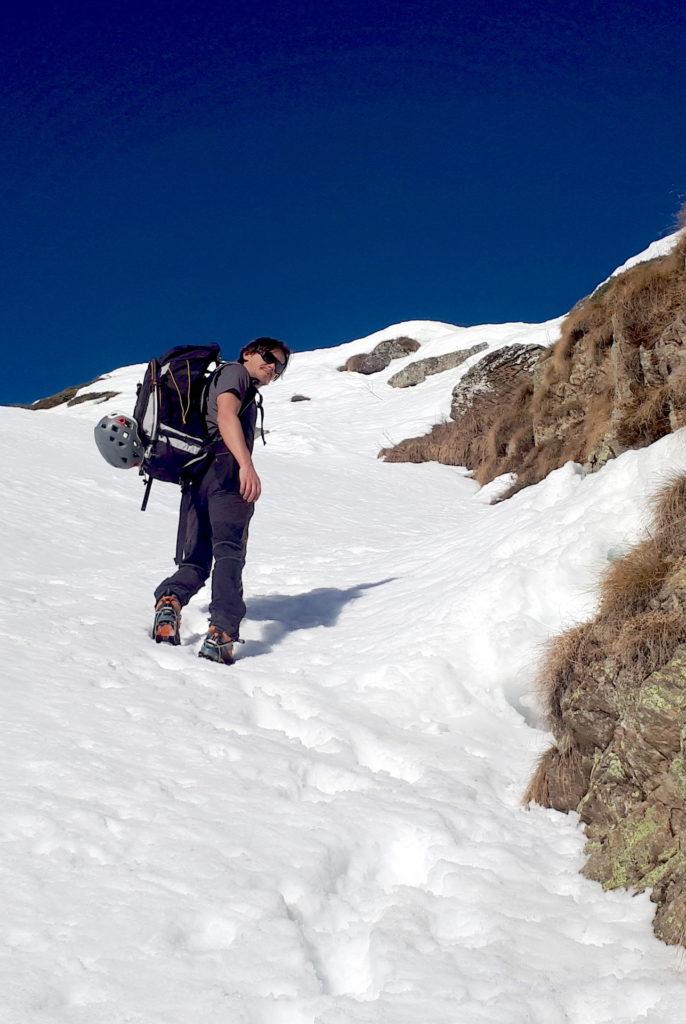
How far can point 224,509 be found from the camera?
5.24 m

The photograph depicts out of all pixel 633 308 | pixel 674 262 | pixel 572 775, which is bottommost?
pixel 572 775

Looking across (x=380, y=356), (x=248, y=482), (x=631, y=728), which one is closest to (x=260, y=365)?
(x=248, y=482)

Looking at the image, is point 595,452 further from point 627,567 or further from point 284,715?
point 284,715

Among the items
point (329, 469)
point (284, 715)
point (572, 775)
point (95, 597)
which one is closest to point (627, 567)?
point (572, 775)

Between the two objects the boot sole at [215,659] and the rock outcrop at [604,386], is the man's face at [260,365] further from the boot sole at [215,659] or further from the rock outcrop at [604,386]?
the rock outcrop at [604,386]

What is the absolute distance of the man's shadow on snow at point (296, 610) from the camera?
5.49 m

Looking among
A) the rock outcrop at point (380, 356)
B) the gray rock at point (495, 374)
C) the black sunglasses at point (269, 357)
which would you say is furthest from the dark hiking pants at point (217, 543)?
the rock outcrop at point (380, 356)

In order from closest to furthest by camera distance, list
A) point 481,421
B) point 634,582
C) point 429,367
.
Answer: point 634,582
point 481,421
point 429,367

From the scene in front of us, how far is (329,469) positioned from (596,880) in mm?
14403

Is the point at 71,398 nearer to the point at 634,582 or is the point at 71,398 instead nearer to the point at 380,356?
the point at 380,356

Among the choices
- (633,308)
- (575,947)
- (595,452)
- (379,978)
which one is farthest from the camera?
(633,308)

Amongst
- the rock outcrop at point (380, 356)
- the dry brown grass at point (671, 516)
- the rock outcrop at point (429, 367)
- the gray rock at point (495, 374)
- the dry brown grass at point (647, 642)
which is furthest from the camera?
the rock outcrop at point (380, 356)

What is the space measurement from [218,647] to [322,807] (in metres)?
1.86

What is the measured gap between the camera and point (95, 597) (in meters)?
6.27
